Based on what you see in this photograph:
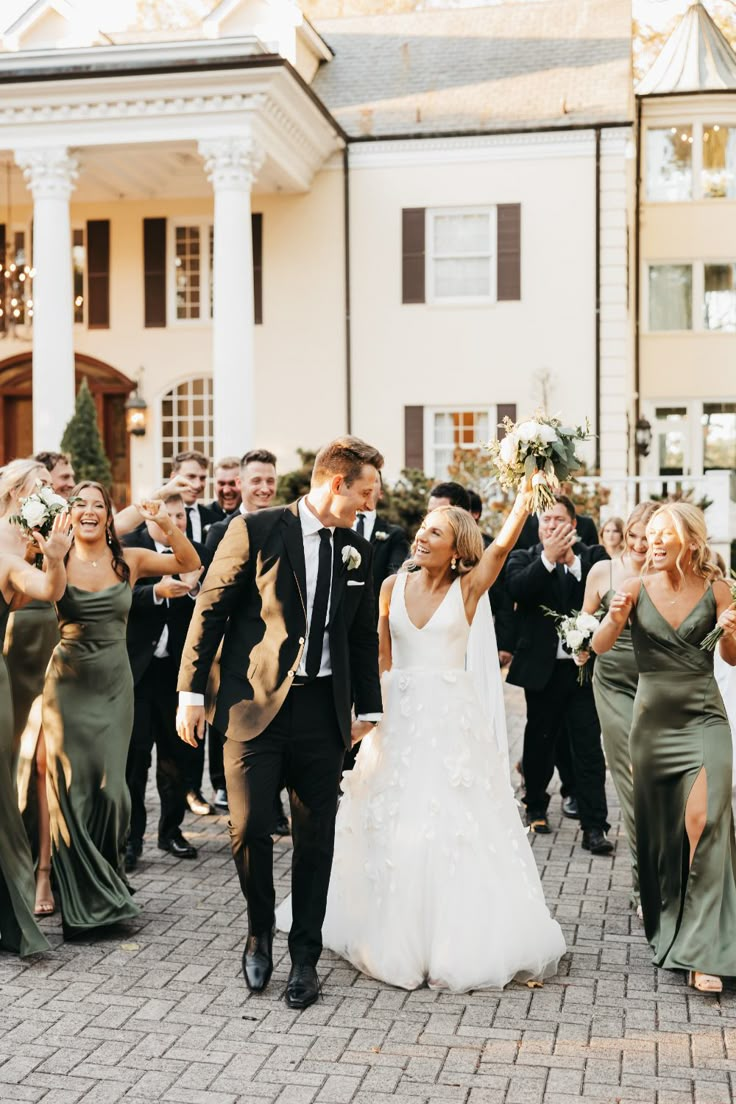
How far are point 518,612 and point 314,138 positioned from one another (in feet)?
52.0

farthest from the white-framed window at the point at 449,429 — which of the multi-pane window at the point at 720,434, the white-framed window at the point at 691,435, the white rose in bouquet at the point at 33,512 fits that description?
the white rose in bouquet at the point at 33,512

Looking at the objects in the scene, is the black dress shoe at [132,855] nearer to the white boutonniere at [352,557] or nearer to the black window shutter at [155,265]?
the white boutonniere at [352,557]

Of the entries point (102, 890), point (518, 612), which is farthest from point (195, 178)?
point (102, 890)

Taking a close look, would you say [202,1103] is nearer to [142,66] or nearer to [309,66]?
[142,66]

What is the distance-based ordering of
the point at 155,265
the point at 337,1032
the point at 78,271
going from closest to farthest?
the point at 337,1032, the point at 155,265, the point at 78,271

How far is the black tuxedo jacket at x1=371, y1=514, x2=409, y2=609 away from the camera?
9.14 metres

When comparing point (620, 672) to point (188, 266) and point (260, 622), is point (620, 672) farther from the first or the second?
point (188, 266)

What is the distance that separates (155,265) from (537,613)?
17393 mm

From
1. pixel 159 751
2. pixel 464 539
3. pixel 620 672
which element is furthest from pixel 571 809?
pixel 464 539

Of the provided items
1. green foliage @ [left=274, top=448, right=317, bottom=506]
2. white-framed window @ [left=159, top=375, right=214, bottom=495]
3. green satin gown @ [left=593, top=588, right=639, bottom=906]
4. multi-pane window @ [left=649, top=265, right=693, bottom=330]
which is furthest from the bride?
multi-pane window @ [left=649, top=265, right=693, bottom=330]

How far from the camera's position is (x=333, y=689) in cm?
553

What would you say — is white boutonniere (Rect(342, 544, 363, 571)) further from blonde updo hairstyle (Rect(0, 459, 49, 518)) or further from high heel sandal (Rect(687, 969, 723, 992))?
high heel sandal (Rect(687, 969, 723, 992))

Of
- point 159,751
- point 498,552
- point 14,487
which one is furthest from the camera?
point 159,751

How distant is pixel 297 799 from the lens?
5574 mm
